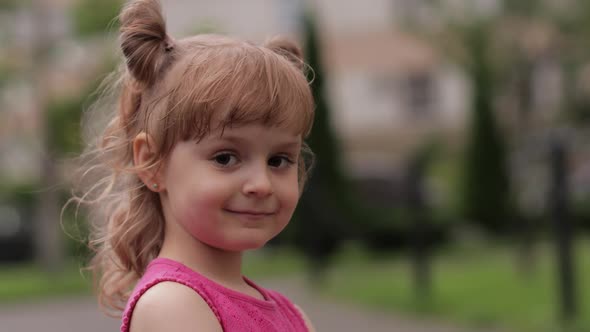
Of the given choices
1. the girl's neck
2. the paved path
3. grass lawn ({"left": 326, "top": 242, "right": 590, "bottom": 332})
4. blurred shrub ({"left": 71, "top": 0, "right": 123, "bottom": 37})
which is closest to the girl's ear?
the girl's neck

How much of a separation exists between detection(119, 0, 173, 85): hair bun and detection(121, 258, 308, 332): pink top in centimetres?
41

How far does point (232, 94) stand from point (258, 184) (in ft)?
0.62

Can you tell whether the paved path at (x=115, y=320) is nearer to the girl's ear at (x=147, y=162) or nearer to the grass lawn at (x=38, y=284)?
the grass lawn at (x=38, y=284)

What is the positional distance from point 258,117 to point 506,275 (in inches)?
313

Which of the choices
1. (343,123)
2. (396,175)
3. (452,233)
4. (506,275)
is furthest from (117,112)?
(343,123)

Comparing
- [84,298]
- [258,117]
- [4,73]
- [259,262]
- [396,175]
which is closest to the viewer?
[258,117]

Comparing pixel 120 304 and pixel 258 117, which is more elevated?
pixel 258 117

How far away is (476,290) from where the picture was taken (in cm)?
828

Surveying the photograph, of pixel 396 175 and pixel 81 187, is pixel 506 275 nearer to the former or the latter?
pixel 81 187

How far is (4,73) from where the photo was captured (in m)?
12.4

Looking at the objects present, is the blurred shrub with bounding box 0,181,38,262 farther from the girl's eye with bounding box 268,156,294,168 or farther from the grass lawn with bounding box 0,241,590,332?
the girl's eye with bounding box 268,156,294,168

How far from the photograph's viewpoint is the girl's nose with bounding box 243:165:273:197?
5.88ft

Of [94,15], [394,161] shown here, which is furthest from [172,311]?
[394,161]

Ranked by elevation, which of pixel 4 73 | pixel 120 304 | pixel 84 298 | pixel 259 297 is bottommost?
pixel 84 298
